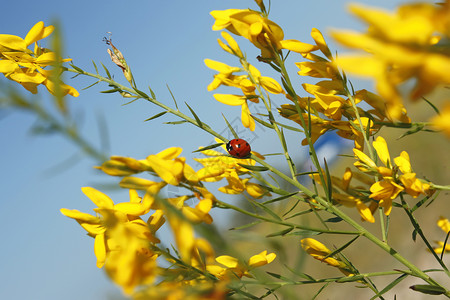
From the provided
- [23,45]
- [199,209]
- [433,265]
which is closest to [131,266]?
[199,209]

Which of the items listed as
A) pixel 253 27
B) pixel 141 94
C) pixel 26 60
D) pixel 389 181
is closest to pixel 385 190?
pixel 389 181

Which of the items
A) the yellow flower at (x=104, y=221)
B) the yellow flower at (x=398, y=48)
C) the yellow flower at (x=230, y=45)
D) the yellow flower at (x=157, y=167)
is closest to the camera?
the yellow flower at (x=398, y=48)

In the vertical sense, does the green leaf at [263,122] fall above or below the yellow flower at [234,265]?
above

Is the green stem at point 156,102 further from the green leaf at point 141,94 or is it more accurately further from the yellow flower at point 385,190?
the yellow flower at point 385,190

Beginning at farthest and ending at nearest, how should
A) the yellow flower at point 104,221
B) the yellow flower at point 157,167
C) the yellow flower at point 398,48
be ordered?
1. the yellow flower at point 104,221
2. the yellow flower at point 157,167
3. the yellow flower at point 398,48

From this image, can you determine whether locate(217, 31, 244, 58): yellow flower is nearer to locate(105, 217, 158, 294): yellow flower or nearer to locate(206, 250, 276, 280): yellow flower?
locate(206, 250, 276, 280): yellow flower

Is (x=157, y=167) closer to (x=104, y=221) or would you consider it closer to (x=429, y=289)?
(x=104, y=221)

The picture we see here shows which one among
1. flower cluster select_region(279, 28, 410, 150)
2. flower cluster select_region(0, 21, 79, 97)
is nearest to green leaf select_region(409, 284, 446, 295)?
flower cluster select_region(279, 28, 410, 150)

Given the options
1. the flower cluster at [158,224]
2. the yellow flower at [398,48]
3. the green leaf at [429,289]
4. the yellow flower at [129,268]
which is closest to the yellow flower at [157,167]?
the flower cluster at [158,224]
